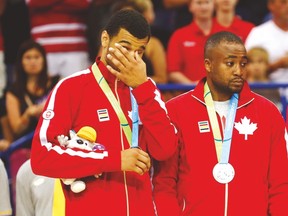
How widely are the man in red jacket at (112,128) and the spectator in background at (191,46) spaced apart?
3.53 m

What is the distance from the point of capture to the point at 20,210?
6.05 m

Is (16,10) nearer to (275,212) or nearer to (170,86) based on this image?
(170,86)

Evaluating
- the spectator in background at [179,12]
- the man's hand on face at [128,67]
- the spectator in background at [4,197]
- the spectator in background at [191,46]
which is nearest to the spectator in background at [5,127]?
the spectator in background at [191,46]

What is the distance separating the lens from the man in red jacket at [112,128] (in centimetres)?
499

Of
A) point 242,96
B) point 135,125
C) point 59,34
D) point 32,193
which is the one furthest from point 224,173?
point 59,34

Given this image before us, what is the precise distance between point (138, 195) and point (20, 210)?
122 cm

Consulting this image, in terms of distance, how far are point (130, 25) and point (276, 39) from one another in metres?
3.97

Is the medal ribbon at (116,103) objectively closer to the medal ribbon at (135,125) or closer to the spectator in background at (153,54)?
the medal ribbon at (135,125)

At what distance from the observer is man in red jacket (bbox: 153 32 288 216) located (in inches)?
213

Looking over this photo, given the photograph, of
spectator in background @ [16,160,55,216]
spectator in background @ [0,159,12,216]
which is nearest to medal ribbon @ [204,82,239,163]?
spectator in background @ [16,160,55,216]

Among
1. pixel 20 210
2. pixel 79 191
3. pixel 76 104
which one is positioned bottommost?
pixel 20 210

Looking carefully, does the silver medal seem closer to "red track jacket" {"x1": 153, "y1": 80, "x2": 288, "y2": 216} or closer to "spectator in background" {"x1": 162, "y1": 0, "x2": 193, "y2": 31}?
"red track jacket" {"x1": 153, "y1": 80, "x2": 288, "y2": 216}

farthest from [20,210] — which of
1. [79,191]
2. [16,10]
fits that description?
[16,10]

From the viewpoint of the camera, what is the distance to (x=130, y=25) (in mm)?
5152
